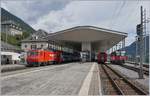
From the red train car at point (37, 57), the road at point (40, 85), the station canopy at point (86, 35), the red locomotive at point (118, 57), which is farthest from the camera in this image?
the station canopy at point (86, 35)

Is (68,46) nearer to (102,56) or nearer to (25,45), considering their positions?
(25,45)

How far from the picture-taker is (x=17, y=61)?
2437 inches

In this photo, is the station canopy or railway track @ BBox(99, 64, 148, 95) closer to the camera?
railway track @ BBox(99, 64, 148, 95)

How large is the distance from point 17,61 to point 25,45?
176 ft

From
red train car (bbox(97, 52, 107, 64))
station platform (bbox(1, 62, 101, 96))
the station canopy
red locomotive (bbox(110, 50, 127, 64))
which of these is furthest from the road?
the station canopy

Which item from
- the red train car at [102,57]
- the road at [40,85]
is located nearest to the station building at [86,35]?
the red train car at [102,57]

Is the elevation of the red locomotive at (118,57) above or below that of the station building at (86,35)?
below

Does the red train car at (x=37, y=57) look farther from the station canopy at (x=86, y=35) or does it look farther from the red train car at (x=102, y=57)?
the station canopy at (x=86, y=35)

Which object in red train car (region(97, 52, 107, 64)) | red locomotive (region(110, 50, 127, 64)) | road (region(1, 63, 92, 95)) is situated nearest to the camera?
road (region(1, 63, 92, 95))

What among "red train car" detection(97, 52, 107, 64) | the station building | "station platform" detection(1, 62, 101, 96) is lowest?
"station platform" detection(1, 62, 101, 96)

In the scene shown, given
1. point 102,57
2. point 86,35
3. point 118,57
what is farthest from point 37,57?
point 86,35

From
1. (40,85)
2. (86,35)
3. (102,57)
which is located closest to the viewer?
(40,85)

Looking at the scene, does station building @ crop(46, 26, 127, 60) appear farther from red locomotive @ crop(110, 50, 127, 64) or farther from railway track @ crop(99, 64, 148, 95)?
railway track @ crop(99, 64, 148, 95)

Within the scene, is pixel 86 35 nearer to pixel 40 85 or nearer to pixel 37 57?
pixel 37 57
